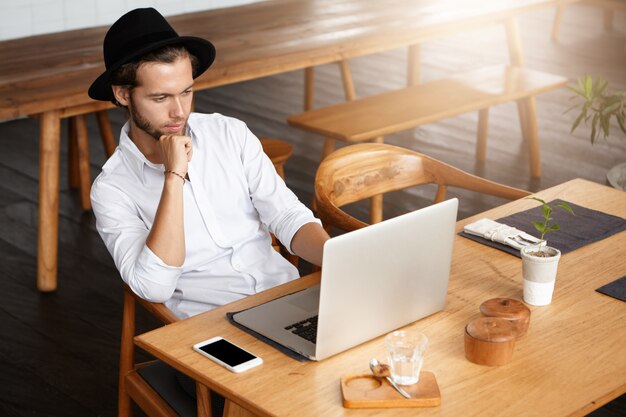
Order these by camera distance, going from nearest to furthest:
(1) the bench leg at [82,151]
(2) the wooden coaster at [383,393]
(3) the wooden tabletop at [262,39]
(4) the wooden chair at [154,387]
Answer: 1. (2) the wooden coaster at [383,393]
2. (4) the wooden chair at [154,387]
3. (3) the wooden tabletop at [262,39]
4. (1) the bench leg at [82,151]

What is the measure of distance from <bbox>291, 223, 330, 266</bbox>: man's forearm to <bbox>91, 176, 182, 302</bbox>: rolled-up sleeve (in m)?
0.36

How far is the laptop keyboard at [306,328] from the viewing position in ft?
6.70

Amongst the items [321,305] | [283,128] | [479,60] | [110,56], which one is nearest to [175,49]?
[110,56]

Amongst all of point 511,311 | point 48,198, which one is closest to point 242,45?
point 48,198

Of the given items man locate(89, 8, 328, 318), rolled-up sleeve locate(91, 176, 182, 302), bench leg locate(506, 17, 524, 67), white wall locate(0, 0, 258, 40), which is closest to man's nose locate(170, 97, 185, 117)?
man locate(89, 8, 328, 318)

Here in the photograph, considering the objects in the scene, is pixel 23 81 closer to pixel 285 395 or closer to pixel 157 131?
pixel 157 131

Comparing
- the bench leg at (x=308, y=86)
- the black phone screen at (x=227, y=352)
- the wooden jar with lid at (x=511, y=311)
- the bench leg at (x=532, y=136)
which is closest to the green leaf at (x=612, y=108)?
the wooden jar with lid at (x=511, y=311)

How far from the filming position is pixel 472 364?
6.41 ft

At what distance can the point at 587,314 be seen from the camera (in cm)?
218

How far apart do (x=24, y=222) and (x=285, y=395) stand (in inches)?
133

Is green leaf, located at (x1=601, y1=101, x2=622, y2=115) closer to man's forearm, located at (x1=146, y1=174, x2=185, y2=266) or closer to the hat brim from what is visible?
the hat brim

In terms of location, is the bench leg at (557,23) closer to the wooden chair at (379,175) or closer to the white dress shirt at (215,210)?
the wooden chair at (379,175)

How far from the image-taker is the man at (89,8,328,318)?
243 cm

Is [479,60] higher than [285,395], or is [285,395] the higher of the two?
[285,395]
